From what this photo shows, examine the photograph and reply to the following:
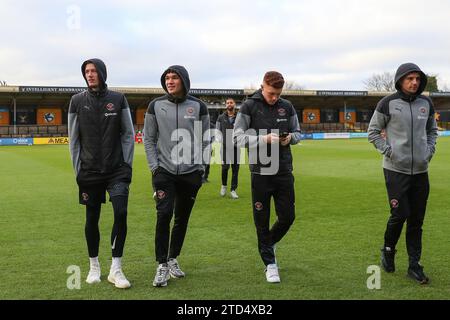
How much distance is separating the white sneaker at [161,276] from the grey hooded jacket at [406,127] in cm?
234

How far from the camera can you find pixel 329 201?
9.45 m

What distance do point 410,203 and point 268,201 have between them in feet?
4.53

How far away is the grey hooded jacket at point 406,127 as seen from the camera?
4871 mm

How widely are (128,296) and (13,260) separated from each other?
1.83 meters

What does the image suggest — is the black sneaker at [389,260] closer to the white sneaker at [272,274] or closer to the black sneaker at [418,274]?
the black sneaker at [418,274]

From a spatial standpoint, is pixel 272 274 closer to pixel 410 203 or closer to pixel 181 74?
pixel 410 203

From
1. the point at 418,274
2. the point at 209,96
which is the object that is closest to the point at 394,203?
the point at 418,274

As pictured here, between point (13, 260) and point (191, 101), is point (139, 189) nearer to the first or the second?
point (13, 260)

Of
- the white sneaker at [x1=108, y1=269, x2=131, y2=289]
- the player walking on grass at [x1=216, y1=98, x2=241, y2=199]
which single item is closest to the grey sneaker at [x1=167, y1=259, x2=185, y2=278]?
the white sneaker at [x1=108, y1=269, x2=131, y2=289]

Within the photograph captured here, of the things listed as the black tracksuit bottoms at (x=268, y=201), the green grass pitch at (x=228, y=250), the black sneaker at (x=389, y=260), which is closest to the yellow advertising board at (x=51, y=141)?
the green grass pitch at (x=228, y=250)

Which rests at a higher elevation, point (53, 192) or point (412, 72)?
point (412, 72)

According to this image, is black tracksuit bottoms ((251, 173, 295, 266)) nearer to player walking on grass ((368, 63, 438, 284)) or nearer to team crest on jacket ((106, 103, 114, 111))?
player walking on grass ((368, 63, 438, 284))

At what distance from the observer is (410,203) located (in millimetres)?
4988

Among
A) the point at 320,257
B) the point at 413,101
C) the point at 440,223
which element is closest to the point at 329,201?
the point at 440,223
